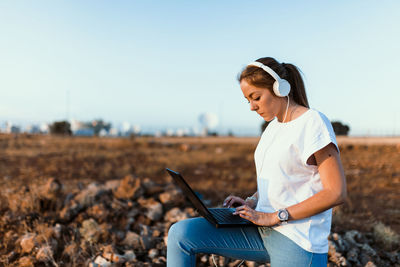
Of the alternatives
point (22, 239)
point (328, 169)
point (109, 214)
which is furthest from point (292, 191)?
point (22, 239)

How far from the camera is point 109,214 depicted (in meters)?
4.11

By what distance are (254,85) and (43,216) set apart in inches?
144

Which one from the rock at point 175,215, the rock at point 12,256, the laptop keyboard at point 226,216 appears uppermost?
the laptop keyboard at point 226,216

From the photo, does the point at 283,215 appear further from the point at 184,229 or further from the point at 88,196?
the point at 88,196

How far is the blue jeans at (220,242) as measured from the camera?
168cm

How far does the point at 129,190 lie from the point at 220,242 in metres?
3.05

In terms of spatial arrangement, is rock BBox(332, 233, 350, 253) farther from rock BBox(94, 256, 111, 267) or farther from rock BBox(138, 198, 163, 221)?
rock BBox(94, 256, 111, 267)

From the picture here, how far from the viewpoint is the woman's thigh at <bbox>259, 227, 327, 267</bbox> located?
154 cm

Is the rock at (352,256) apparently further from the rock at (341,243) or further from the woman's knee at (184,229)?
the woman's knee at (184,229)

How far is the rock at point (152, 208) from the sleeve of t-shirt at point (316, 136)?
9.85ft

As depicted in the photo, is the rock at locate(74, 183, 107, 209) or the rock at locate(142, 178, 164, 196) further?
the rock at locate(142, 178, 164, 196)

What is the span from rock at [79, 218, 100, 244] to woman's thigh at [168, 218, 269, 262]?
86.1 inches

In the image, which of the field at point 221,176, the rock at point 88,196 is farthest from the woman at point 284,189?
the rock at point 88,196

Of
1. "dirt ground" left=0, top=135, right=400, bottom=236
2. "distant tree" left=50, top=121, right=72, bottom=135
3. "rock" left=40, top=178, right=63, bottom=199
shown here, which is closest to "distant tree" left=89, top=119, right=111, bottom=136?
"distant tree" left=50, top=121, right=72, bottom=135
